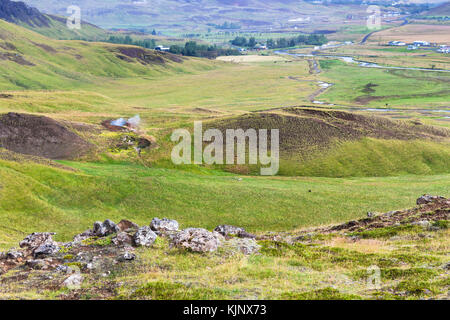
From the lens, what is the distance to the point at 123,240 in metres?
30.2

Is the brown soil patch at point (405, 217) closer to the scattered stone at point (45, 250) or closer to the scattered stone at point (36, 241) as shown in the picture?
the scattered stone at point (45, 250)

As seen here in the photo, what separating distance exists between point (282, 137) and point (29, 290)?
2534 inches

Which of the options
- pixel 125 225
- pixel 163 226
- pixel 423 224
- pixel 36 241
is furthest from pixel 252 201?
pixel 36 241

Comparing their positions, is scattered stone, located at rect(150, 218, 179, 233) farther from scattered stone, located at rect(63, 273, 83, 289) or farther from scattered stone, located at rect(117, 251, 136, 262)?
scattered stone, located at rect(63, 273, 83, 289)

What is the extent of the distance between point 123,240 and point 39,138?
49.9 metres

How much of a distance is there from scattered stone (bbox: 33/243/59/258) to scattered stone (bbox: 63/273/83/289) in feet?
21.2

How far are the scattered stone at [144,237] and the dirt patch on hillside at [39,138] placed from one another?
44.2 m

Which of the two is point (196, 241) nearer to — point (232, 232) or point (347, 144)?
point (232, 232)

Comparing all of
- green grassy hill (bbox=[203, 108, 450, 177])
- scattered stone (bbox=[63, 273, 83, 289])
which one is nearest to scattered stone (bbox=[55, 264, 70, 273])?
scattered stone (bbox=[63, 273, 83, 289])

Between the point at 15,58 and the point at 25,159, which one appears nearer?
the point at 25,159

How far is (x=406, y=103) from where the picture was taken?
157000 mm

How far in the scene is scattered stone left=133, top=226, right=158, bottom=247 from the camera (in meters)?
29.6

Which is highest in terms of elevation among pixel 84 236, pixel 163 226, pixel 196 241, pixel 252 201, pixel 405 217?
pixel 196 241
